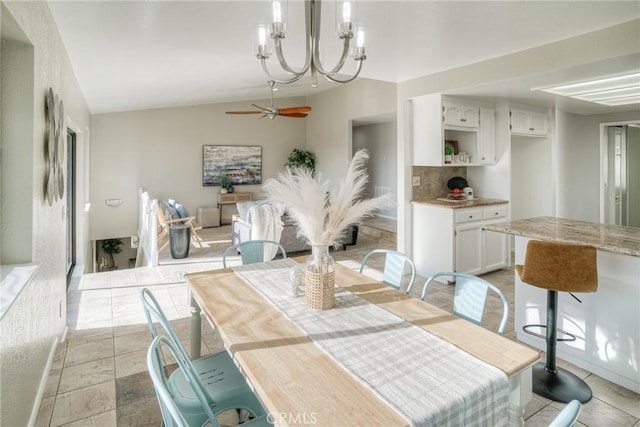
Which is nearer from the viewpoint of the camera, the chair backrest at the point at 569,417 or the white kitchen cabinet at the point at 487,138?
the chair backrest at the point at 569,417

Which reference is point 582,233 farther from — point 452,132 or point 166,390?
point 452,132

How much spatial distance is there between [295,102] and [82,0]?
768 centimetres

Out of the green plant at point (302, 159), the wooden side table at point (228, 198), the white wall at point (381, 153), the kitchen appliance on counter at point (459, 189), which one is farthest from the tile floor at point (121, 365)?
the green plant at point (302, 159)

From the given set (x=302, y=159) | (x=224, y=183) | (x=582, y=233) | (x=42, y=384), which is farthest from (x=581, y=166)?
(x=224, y=183)

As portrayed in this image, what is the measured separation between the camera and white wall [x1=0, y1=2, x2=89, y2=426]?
5.35 ft

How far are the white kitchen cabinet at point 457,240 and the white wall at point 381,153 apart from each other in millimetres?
3432

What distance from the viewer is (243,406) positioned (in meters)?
1.56

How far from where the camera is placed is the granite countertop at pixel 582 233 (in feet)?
7.08

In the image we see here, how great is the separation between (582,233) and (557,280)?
1.93 feet

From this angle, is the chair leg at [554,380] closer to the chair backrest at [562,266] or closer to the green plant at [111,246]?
the chair backrest at [562,266]

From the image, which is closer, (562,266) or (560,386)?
(562,266)

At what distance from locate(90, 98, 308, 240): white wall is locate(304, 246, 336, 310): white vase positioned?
656 centimetres

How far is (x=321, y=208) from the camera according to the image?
1.68m

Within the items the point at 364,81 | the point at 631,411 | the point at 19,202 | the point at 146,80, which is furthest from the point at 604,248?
the point at 364,81
